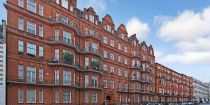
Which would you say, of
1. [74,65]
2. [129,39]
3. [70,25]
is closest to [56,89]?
[74,65]

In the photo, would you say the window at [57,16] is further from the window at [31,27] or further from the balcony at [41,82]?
the balcony at [41,82]

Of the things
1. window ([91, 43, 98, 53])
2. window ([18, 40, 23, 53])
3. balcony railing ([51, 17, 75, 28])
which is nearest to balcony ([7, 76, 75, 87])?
window ([18, 40, 23, 53])

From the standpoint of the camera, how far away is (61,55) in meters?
44.8

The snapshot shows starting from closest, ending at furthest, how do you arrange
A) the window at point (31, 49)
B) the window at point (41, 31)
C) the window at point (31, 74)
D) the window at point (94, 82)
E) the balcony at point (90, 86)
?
the window at point (31, 74), the window at point (31, 49), the window at point (41, 31), the balcony at point (90, 86), the window at point (94, 82)

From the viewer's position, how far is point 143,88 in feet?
257

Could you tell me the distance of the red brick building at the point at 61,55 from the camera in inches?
1528

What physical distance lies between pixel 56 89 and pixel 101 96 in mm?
14415

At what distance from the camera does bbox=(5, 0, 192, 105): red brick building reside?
3881 centimetres

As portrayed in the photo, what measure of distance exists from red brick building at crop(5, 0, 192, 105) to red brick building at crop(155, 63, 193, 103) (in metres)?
31.3

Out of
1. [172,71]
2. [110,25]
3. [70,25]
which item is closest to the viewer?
[70,25]

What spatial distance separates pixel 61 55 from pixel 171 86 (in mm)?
74725

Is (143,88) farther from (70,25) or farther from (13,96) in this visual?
(13,96)

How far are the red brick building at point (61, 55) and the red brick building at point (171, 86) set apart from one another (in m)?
31.3

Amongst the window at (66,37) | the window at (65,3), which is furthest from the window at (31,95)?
the window at (65,3)
